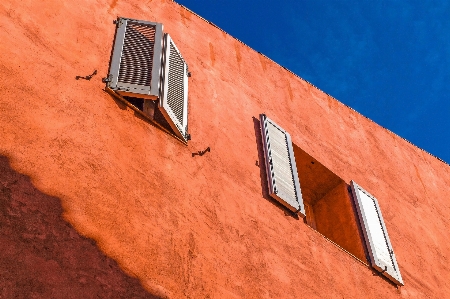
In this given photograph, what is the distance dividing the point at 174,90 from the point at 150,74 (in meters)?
0.36

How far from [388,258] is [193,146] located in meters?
3.12

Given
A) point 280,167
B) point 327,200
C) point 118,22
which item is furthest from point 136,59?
point 327,200

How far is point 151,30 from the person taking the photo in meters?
5.48

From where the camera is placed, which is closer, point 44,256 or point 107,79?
point 44,256

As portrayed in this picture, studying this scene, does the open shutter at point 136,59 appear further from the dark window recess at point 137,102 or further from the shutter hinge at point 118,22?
the dark window recess at point 137,102

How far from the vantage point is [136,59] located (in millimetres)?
4785

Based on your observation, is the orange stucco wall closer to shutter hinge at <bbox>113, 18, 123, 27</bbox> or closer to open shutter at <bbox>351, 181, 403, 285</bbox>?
shutter hinge at <bbox>113, 18, 123, 27</bbox>

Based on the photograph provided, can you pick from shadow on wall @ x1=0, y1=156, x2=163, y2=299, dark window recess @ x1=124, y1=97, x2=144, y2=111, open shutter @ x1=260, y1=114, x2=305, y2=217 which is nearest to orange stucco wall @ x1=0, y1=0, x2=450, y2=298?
shadow on wall @ x1=0, y1=156, x2=163, y2=299

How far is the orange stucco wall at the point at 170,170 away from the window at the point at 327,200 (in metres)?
0.16

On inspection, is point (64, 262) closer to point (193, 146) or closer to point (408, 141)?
point (193, 146)

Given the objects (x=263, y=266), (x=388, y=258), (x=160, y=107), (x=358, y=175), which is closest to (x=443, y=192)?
(x=358, y=175)

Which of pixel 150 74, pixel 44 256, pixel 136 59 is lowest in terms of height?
pixel 44 256

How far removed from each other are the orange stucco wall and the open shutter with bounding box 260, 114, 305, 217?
0.43ft

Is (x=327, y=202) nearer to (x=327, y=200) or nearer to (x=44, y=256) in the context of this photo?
(x=327, y=200)
